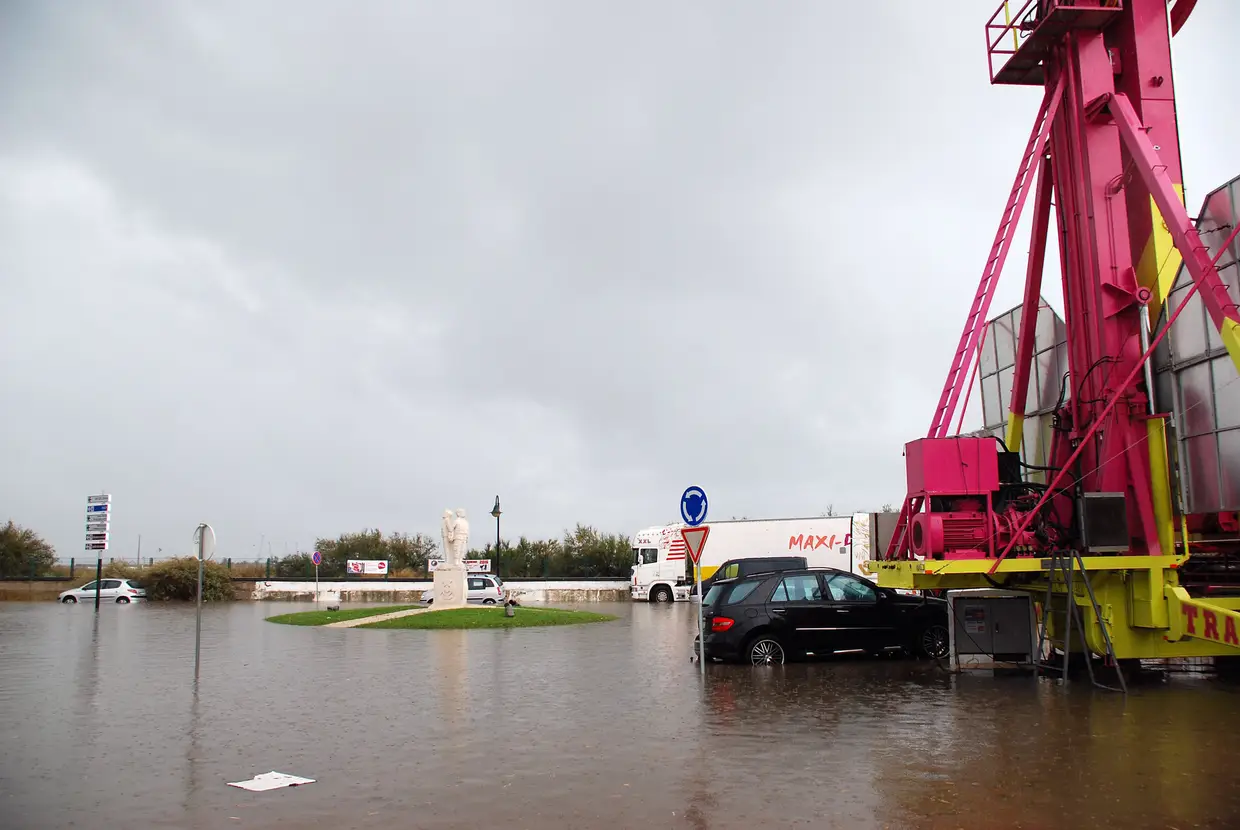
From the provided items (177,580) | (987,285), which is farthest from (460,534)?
(987,285)

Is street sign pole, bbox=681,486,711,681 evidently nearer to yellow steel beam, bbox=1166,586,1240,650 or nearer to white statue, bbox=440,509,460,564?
yellow steel beam, bbox=1166,586,1240,650

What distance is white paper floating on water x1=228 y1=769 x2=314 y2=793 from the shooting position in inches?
310

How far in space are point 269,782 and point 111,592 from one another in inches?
1583

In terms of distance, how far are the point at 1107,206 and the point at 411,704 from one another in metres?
12.4

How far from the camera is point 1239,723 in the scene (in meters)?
10.2

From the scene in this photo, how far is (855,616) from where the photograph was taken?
52.6 ft

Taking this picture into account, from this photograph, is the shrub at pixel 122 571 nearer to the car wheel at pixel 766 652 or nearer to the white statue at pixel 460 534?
the white statue at pixel 460 534

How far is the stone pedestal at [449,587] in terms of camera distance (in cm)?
3331

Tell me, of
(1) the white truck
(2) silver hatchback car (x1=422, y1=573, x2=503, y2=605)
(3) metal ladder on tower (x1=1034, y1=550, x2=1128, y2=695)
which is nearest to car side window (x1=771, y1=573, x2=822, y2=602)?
(3) metal ladder on tower (x1=1034, y1=550, x2=1128, y2=695)

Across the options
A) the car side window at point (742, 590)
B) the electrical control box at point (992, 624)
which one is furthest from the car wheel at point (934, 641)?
the car side window at point (742, 590)

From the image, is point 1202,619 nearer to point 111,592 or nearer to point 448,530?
point 448,530

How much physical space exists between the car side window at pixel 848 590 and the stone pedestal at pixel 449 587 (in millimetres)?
19700

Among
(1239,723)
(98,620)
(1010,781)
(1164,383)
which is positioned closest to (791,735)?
(1010,781)

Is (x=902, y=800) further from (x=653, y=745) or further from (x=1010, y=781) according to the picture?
(x=653, y=745)
